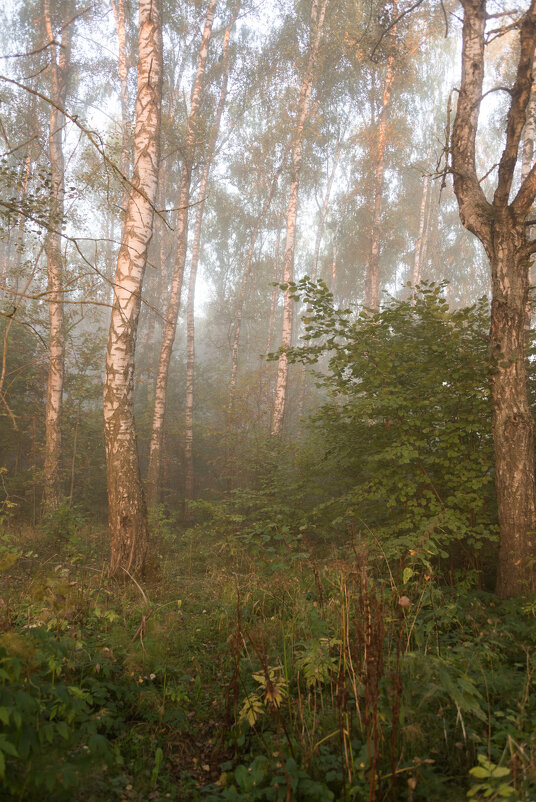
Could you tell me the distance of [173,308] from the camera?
12.0 m

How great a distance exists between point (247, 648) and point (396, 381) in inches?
140

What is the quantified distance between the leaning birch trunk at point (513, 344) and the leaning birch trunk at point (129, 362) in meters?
3.99

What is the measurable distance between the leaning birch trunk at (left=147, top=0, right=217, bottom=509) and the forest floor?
6.12m

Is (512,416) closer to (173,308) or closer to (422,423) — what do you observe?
(422,423)

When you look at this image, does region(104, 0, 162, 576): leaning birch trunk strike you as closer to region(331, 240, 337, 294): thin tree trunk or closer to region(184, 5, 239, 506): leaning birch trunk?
region(184, 5, 239, 506): leaning birch trunk

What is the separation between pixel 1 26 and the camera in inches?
696

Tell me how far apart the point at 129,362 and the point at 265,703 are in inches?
165

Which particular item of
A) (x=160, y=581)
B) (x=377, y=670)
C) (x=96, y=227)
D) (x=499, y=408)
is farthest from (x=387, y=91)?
(x=96, y=227)

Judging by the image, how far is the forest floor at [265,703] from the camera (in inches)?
75.9

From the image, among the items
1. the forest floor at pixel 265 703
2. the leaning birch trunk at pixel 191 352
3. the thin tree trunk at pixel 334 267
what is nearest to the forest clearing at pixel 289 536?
the forest floor at pixel 265 703

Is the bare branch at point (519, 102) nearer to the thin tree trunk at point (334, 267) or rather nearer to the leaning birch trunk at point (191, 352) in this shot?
the leaning birch trunk at point (191, 352)

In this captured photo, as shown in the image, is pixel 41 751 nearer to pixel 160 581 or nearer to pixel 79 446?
pixel 160 581

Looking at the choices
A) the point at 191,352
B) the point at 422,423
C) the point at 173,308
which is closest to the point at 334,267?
the point at 191,352

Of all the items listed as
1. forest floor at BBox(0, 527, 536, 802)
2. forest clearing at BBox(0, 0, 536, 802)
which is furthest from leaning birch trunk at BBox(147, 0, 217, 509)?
forest floor at BBox(0, 527, 536, 802)
